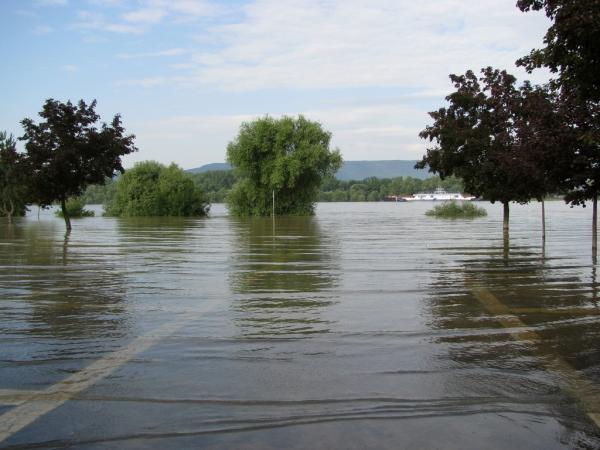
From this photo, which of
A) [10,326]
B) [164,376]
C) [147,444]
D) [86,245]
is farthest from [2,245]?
[147,444]

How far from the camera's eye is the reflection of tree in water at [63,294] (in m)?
7.05

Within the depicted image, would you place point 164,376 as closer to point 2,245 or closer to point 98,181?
point 2,245

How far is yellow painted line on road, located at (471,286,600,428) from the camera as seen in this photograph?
435 centimetres

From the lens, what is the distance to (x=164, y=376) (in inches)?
199

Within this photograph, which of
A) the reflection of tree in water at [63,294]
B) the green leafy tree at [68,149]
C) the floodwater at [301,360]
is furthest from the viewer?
the green leafy tree at [68,149]

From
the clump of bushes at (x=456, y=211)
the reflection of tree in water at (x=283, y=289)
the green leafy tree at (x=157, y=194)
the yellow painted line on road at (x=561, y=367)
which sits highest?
the green leafy tree at (x=157, y=194)

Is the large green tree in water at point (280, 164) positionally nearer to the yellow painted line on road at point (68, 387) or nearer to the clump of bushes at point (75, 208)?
the clump of bushes at point (75, 208)

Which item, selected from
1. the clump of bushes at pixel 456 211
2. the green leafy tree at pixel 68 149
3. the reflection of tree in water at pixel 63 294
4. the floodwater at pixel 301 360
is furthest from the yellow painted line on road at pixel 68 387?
the clump of bushes at pixel 456 211

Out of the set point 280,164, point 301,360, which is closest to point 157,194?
point 280,164

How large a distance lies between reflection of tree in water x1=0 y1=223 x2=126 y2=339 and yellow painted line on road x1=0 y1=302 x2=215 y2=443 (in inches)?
22.3

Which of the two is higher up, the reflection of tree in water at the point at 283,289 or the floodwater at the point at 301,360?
the reflection of tree in water at the point at 283,289

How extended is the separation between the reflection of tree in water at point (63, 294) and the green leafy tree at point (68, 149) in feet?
34.0

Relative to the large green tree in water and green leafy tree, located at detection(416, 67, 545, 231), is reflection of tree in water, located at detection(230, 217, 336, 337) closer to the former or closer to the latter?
green leafy tree, located at detection(416, 67, 545, 231)

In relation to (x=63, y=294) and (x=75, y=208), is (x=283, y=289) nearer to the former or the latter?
(x=63, y=294)
